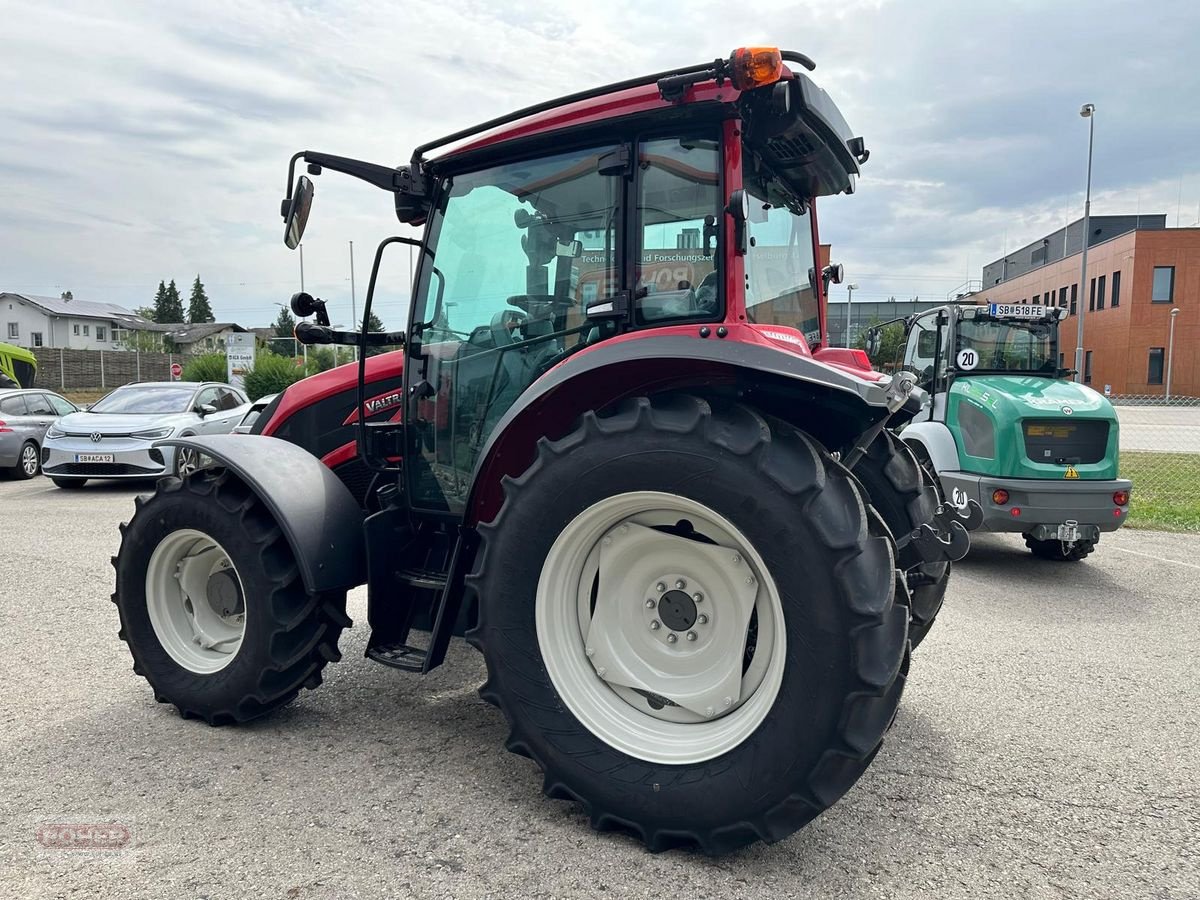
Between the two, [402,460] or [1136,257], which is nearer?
[402,460]

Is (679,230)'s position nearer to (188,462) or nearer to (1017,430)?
(188,462)

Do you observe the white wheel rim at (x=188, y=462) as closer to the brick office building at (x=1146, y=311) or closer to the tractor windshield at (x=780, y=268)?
the tractor windshield at (x=780, y=268)

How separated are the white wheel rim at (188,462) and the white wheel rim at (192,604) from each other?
304 millimetres

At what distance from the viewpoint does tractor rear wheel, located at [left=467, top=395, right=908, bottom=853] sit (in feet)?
7.61

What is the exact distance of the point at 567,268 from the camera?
313 centimetres

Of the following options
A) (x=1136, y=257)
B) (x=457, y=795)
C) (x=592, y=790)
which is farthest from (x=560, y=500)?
(x=1136, y=257)

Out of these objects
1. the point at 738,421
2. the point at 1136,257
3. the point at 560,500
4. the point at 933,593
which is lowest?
the point at 933,593

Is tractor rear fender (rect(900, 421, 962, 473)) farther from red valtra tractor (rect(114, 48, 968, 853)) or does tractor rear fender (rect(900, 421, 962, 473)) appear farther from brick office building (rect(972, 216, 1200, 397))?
brick office building (rect(972, 216, 1200, 397))

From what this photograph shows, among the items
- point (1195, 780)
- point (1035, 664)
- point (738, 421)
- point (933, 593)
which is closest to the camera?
point (738, 421)

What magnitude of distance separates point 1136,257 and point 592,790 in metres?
49.4

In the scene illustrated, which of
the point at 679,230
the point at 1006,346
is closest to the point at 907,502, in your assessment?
the point at 679,230

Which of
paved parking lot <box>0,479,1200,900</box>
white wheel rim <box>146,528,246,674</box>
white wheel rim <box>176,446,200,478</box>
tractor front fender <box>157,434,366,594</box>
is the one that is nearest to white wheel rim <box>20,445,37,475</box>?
paved parking lot <box>0,479,1200,900</box>

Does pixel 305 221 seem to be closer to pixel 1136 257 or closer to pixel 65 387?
pixel 65 387

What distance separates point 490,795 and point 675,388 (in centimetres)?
153
